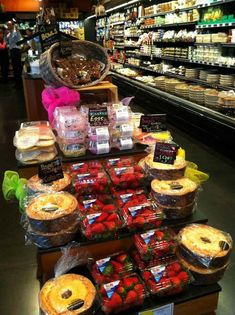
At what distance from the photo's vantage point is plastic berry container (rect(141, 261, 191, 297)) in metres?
1.46

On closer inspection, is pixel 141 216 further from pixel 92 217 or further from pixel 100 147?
pixel 100 147

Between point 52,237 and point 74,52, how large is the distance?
215cm

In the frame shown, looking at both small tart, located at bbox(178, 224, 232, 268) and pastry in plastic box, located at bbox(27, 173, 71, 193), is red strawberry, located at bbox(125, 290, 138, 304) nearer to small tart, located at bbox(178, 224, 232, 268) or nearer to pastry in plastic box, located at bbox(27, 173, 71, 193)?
small tart, located at bbox(178, 224, 232, 268)

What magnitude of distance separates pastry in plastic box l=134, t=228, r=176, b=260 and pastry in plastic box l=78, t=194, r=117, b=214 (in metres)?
0.23

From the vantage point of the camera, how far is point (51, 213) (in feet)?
5.26

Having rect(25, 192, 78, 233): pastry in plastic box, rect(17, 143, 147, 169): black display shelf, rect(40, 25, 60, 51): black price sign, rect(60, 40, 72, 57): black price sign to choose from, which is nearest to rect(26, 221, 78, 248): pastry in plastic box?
rect(25, 192, 78, 233): pastry in plastic box

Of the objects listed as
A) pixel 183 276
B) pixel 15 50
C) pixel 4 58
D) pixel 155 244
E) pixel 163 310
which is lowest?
pixel 163 310

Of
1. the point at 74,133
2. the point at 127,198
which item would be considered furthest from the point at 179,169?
the point at 74,133

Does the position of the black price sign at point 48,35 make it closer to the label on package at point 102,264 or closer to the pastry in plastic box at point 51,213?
the pastry in plastic box at point 51,213

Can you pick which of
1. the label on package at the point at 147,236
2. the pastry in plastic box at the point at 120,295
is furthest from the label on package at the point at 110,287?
the label on package at the point at 147,236

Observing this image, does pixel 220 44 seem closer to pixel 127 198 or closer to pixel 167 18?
pixel 167 18

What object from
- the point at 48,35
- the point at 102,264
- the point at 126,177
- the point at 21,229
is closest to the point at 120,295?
the point at 102,264

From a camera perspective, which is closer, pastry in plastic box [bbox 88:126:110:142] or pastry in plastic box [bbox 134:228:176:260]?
pastry in plastic box [bbox 134:228:176:260]

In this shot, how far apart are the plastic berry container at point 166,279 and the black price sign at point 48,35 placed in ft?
11.0
